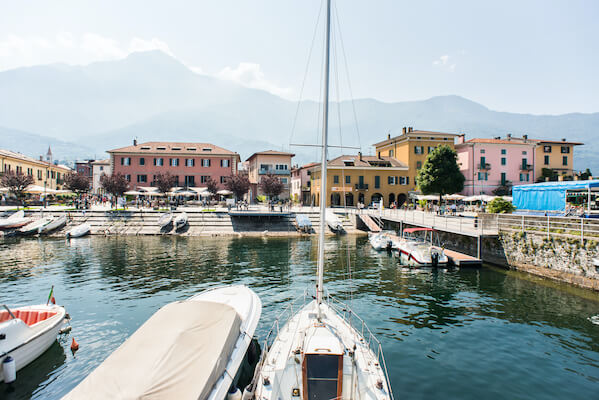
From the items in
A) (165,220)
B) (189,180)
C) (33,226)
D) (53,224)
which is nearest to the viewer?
(33,226)

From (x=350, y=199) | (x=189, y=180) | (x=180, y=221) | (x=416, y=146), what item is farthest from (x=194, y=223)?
(x=416, y=146)

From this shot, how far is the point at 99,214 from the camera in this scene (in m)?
45.2

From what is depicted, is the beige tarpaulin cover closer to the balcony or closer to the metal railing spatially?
the metal railing

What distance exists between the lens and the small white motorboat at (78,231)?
37531mm

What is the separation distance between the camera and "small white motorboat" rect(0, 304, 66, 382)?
32.4 ft

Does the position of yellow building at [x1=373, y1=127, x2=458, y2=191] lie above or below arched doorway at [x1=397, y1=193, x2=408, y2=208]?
above

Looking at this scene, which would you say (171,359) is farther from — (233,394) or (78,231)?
(78,231)

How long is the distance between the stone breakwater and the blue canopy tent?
63.7ft

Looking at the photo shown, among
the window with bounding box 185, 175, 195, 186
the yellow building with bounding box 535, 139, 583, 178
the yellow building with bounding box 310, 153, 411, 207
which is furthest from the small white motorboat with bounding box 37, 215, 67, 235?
the yellow building with bounding box 535, 139, 583, 178

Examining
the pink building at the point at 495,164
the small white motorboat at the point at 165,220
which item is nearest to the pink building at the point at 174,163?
the small white motorboat at the point at 165,220

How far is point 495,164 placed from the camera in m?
62.6

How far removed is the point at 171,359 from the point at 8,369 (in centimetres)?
594

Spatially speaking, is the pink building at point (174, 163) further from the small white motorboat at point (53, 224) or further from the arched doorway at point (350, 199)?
the small white motorboat at point (53, 224)

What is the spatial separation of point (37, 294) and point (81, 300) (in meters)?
2.99
